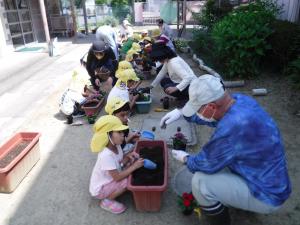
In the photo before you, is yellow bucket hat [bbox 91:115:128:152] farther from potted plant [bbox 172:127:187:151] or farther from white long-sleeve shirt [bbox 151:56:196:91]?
white long-sleeve shirt [bbox 151:56:196:91]

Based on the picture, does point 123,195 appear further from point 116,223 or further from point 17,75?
point 17,75

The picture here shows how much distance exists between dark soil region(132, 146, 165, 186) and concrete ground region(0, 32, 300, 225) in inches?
10.5

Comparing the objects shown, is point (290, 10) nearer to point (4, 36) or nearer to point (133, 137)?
point (133, 137)

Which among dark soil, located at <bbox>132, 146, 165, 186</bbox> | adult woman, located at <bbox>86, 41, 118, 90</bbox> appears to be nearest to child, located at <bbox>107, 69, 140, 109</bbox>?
adult woman, located at <bbox>86, 41, 118, 90</bbox>

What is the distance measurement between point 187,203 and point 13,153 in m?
2.13

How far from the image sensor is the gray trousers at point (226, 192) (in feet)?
7.05

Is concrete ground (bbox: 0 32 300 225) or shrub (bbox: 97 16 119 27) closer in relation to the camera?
concrete ground (bbox: 0 32 300 225)

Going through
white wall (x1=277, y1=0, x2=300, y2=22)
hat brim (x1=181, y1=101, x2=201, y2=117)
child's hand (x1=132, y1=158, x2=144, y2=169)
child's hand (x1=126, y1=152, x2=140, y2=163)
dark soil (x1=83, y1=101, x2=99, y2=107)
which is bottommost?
dark soil (x1=83, y1=101, x2=99, y2=107)

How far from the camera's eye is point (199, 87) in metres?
2.18

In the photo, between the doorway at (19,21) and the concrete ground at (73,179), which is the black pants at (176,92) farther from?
the doorway at (19,21)

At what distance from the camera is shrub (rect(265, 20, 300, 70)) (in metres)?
5.17

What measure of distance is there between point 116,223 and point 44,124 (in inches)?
106

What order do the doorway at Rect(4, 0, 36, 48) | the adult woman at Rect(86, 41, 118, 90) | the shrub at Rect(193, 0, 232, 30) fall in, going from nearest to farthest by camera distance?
1. the adult woman at Rect(86, 41, 118, 90)
2. the shrub at Rect(193, 0, 232, 30)
3. the doorway at Rect(4, 0, 36, 48)

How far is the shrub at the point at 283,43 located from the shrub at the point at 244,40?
0.13m
